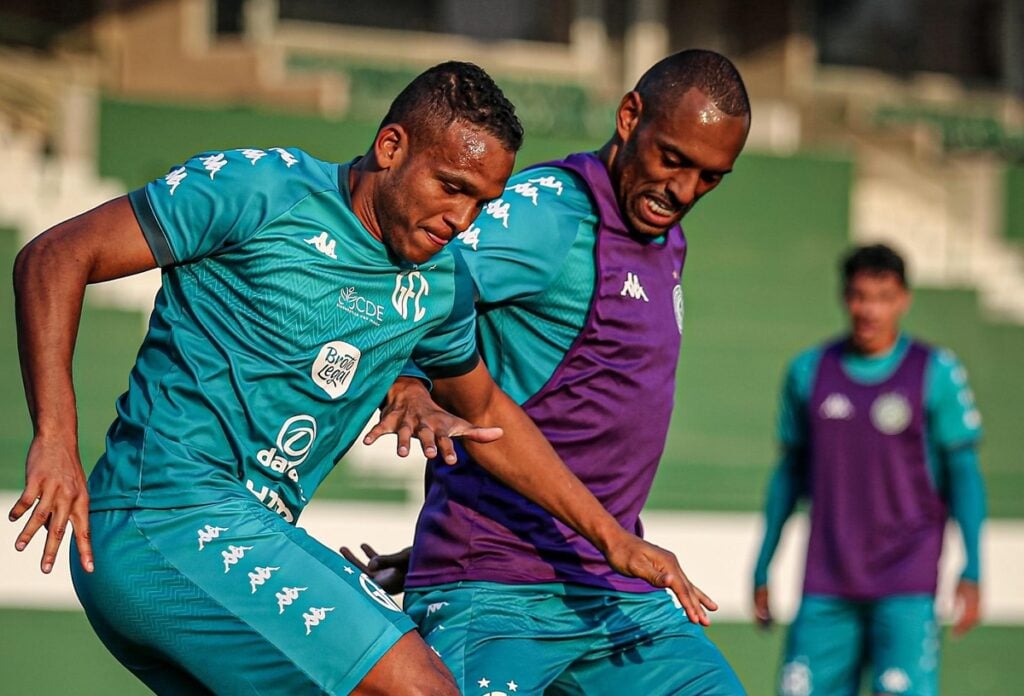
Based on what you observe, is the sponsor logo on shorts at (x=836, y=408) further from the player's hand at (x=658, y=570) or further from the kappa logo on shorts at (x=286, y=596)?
the kappa logo on shorts at (x=286, y=596)

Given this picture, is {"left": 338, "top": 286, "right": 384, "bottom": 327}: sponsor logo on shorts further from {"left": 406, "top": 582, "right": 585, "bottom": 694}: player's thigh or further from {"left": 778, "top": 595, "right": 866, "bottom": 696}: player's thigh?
{"left": 778, "top": 595, "right": 866, "bottom": 696}: player's thigh

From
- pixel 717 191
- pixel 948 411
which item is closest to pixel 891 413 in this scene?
pixel 948 411

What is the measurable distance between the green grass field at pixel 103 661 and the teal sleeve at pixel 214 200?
4.76 m

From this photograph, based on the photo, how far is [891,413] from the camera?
661 centimetres

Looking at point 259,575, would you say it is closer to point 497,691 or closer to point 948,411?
point 497,691

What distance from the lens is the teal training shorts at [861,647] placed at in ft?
20.5

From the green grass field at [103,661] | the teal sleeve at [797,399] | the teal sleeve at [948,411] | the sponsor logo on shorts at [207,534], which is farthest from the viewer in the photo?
the green grass field at [103,661]

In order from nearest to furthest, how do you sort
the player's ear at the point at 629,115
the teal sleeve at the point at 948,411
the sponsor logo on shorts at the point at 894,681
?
the player's ear at the point at 629,115, the sponsor logo on shorts at the point at 894,681, the teal sleeve at the point at 948,411

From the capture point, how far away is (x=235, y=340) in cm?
319

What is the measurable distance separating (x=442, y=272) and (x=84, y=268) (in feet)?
2.71

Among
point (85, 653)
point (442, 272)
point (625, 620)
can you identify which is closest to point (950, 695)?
point (85, 653)

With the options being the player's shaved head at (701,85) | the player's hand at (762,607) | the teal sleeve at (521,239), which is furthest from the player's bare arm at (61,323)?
the player's hand at (762,607)

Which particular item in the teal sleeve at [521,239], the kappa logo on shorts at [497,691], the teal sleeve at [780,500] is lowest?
the teal sleeve at [780,500]

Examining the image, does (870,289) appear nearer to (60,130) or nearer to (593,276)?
(593,276)
